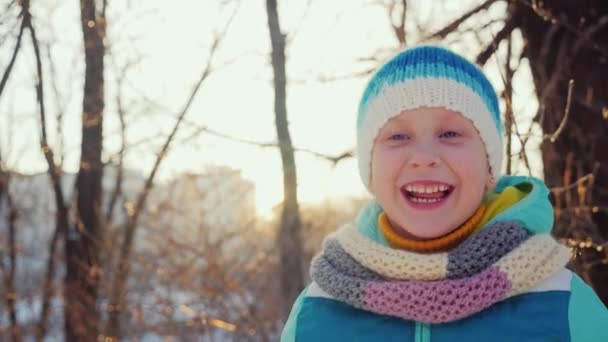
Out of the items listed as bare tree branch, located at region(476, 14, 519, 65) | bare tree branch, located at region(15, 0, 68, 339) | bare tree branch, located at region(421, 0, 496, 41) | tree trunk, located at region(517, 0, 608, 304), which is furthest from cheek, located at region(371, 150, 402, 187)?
bare tree branch, located at region(15, 0, 68, 339)

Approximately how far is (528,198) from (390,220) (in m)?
0.33

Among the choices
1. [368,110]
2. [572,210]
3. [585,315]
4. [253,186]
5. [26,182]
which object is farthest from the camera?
[26,182]

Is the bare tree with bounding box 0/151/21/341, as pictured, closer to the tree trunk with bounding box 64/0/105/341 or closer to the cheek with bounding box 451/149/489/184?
the tree trunk with bounding box 64/0/105/341

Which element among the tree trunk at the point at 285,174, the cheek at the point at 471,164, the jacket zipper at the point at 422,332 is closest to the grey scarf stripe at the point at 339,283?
the jacket zipper at the point at 422,332

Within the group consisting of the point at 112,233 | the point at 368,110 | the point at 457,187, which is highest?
the point at 368,110

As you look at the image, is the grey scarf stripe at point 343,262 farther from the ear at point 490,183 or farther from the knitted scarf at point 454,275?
the ear at point 490,183

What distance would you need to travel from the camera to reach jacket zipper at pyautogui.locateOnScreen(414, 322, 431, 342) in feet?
5.78

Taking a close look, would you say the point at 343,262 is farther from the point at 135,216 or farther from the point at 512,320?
the point at 135,216

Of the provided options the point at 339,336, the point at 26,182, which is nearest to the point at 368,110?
the point at 339,336

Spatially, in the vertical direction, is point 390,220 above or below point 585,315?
above

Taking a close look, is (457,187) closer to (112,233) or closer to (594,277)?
(594,277)

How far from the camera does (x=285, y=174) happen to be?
4.95m

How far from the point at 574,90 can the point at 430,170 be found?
2.59m

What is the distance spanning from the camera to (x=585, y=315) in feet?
5.66
